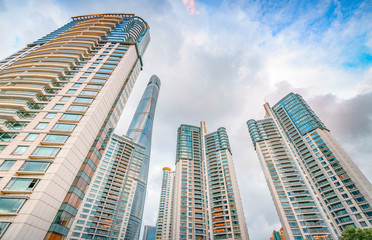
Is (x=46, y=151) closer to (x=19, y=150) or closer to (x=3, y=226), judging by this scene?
(x=19, y=150)

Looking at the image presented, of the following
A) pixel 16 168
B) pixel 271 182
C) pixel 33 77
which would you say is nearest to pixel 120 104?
pixel 33 77

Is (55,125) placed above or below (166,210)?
below

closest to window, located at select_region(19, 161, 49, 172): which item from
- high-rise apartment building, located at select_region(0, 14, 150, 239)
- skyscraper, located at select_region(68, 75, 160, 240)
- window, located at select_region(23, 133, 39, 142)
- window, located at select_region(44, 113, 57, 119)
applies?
high-rise apartment building, located at select_region(0, 14, 150, 239)

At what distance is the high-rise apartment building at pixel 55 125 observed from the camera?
79.8 feet

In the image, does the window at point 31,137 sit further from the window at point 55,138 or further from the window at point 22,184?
the window at point 22,184

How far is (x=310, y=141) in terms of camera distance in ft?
282

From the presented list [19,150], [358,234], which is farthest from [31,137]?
[358,234]

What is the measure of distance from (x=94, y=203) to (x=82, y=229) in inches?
467

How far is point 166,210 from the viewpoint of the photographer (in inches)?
5576

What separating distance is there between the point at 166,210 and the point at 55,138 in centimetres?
13132

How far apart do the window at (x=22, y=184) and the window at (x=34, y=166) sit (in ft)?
4.93

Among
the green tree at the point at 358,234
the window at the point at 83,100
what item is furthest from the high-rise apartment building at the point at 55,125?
the green tree at the point at 358,234

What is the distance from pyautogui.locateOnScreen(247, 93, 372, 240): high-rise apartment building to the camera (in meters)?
63.1

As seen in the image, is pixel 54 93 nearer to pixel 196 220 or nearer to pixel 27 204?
pixel 27 204
